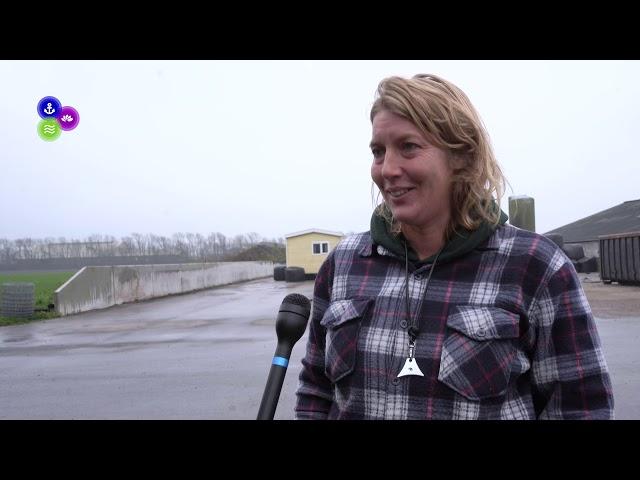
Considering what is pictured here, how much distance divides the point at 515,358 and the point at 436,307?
26cm

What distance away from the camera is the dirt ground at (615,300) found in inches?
457

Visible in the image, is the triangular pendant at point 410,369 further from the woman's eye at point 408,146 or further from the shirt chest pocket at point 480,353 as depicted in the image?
the woman's eye at point 408,146

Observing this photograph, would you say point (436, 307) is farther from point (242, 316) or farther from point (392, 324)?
point (242, 316)

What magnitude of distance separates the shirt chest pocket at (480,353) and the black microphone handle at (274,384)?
450mm

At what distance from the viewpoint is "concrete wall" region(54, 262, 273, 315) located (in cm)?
1559

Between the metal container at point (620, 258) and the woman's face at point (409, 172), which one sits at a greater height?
the woman's face at point (409, 172)

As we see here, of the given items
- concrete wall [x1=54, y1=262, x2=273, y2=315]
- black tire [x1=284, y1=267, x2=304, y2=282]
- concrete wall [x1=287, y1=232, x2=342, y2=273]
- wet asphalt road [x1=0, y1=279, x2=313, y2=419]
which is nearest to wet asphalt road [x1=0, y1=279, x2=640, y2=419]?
wet asphalt road [x1=0, y1=279, x2=313, y2=419]

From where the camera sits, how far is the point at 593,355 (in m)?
1.52

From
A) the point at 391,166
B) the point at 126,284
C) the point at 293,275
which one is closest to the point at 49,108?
the point at 391,166

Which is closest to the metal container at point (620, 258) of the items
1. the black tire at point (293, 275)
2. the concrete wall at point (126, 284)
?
the black tire at point (293, 275)

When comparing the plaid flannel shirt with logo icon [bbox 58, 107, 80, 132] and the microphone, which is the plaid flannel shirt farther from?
logo icon [bbox 58, 107, 80, 132]

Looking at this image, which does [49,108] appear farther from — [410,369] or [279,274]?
[279,274]

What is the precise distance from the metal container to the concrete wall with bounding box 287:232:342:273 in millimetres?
17553
